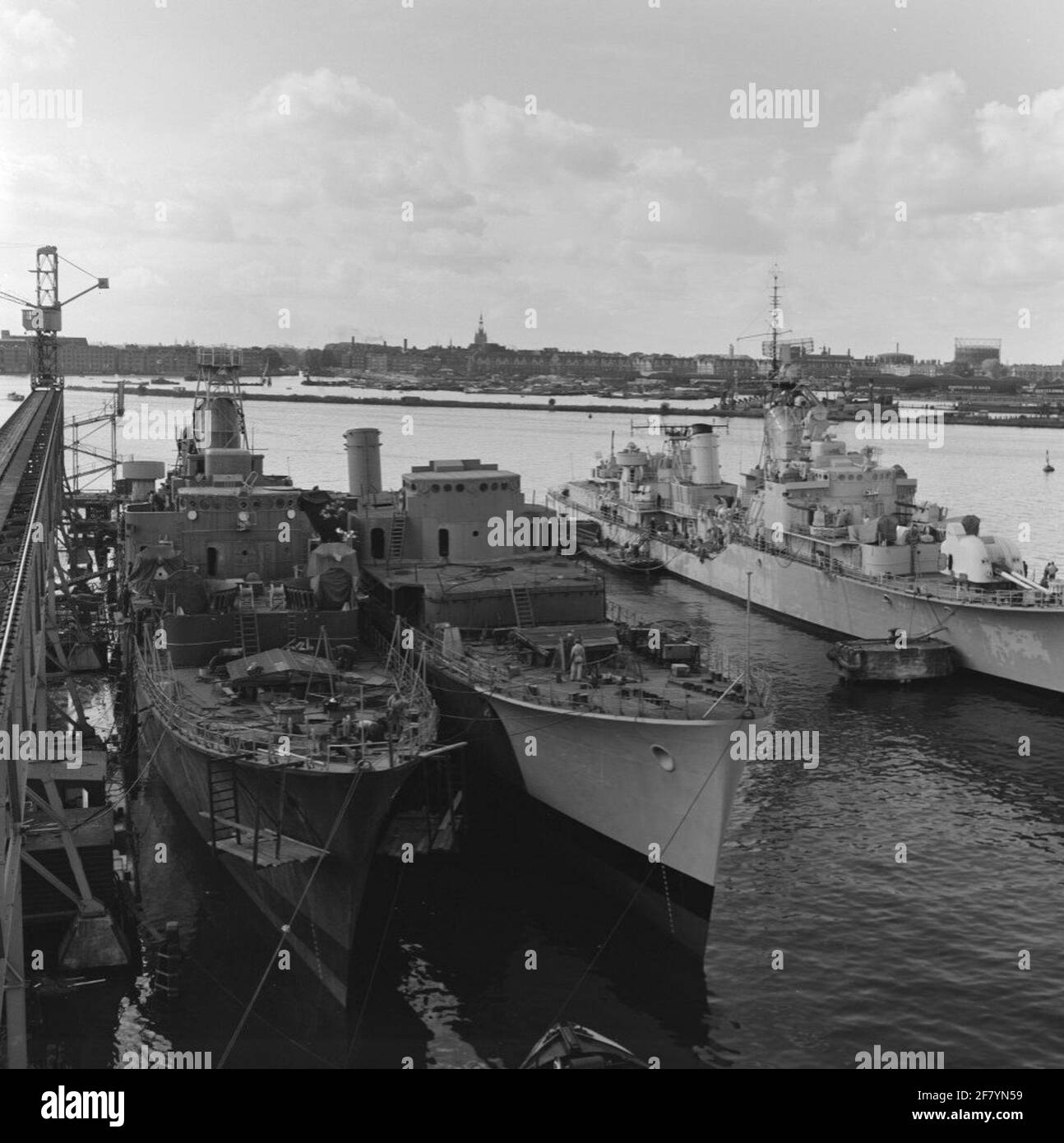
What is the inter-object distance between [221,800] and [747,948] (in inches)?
398

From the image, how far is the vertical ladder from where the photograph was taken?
74.7 feet

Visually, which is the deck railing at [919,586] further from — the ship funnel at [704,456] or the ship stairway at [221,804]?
the ship stairway at [221,804]

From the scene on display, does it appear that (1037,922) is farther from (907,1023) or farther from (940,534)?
(940,534)

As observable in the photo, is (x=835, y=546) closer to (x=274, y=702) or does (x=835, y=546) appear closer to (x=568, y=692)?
(x=568, y=692)

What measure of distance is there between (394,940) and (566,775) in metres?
5.14

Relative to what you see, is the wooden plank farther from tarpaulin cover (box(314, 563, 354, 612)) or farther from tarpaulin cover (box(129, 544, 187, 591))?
tarpaulin cover (box(129, 544, 187, 591))

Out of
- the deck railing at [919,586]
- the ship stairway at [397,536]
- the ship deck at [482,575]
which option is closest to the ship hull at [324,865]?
the ship deck at [482,575]

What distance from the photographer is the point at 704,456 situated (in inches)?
2596

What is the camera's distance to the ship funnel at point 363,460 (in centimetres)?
4244

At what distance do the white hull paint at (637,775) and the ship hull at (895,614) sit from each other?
10.9 meters

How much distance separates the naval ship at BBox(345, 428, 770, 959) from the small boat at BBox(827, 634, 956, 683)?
9694 millimetres

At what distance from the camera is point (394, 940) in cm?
2294
